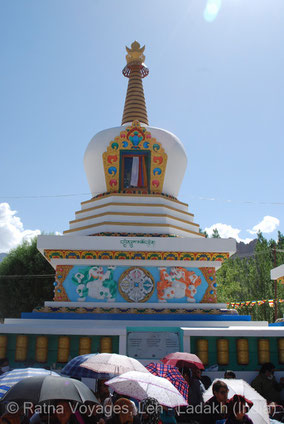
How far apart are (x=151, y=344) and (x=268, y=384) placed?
2.70 metres

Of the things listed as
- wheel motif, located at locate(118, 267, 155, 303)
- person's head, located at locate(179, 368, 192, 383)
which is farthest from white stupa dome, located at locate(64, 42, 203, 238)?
person's head, located at locate(179, 368, 192, 383)

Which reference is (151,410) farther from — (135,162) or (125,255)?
(135,162)

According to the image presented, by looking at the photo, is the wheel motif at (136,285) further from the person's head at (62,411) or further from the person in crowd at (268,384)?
the person's head at (62,411)

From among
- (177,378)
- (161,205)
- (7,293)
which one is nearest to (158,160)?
(161,205)

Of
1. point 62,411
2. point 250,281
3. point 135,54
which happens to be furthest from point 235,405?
point 250,281

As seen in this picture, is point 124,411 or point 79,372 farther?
point 79,372

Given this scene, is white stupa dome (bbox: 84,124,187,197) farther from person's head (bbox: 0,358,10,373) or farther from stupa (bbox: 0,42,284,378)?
person's head (bbox: 0,358,10,373)

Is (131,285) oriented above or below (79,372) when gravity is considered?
above

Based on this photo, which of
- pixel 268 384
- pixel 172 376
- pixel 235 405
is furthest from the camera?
pixel 268 384

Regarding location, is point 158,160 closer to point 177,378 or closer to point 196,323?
point 196,323

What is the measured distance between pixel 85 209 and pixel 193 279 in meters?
4.46

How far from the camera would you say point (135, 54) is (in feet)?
56.6

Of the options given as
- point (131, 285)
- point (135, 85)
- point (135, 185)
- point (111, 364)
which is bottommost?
point (111, 364)

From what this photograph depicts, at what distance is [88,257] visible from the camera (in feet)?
36.0
